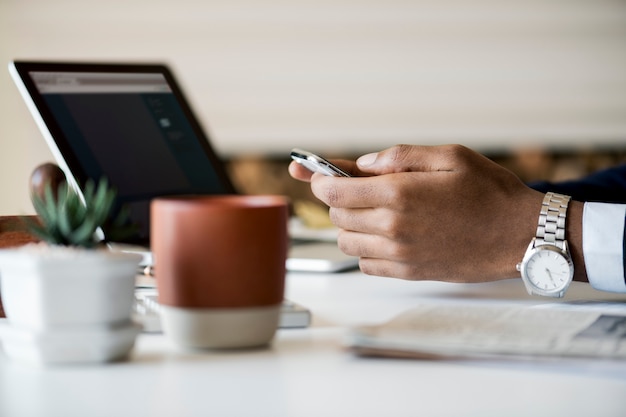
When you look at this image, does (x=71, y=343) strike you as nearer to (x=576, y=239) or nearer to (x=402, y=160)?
(x=402, y=160)

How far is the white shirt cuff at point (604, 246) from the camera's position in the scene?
1.01m

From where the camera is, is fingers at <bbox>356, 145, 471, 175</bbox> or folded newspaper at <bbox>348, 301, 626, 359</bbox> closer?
folded newspaper at <bbox>348, 301, 626, 359</bbox>

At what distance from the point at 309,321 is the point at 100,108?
1.93 ft

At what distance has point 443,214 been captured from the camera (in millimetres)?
1010

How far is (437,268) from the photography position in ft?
3.36

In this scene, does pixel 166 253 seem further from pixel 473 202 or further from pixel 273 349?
pixel 473 202

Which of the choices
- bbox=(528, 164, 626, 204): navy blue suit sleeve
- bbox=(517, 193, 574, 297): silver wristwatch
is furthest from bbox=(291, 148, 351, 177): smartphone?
bbox=(528, 164, 626, 204): navy blue suit sleeve

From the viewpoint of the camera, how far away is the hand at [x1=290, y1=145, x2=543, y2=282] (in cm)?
100

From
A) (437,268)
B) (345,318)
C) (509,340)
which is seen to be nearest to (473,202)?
(437,268)

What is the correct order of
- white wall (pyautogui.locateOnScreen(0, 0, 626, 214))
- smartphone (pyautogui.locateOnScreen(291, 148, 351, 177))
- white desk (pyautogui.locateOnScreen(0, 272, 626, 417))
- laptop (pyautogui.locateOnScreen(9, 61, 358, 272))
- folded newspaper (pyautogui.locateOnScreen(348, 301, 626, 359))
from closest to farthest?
white desk (pyautogui.locateOnScreen(0, 272, 626, 417)), folded newspaper (pyautogui.locateOnScreen(348, 301, 626, 359)), smartphone (pyautogui.locateOnScreen(291, 148, 351, 177)), laptop (pyautogui.locateOnScreen(9, 61, 358, 272)), white wall (pyautogui.locateOnScreen(0, 0, 626, 214))

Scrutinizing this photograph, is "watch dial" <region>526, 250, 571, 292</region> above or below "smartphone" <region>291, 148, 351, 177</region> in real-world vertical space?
below

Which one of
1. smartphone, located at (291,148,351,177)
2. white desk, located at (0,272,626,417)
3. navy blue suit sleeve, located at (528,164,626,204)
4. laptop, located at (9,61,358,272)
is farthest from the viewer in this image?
navy blue suit sleeve, located at (528,164,626,204)

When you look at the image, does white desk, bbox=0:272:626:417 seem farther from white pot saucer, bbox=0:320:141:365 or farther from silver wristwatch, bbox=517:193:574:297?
silver wristwatch, bbox=517:193:574:297

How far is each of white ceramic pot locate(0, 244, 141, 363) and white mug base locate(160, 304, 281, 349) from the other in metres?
0.04
